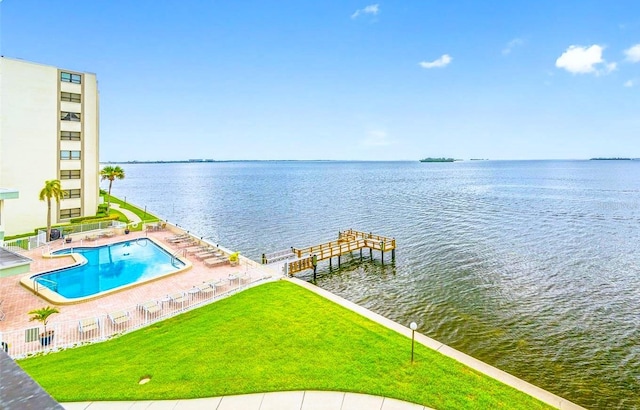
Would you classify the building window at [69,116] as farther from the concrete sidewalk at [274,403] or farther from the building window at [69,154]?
the concrete sidewalk at [274,403]

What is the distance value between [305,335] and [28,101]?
3845 cm

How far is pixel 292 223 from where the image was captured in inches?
1999

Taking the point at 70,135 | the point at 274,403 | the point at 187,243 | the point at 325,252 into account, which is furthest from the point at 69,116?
the point at 274,403

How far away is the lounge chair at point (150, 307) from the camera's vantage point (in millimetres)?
19172

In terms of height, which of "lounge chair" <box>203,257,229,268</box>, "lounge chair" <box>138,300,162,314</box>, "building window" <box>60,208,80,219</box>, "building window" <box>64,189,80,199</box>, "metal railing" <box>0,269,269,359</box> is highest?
"building window" <box>64,189,80,199</box>

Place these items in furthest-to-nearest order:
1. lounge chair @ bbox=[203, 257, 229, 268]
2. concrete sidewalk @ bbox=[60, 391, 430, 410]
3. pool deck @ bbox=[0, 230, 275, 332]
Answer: lounge chair @ bbox=[203, 257, 229, 268]
pool deck @ bbox=[0, 230, 275, 332]
concrete sidewalk @ bbox=[60, 391, 430, 410]

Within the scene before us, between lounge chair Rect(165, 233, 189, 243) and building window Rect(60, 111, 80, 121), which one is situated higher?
building window Rect(60, 111, 80, 121)

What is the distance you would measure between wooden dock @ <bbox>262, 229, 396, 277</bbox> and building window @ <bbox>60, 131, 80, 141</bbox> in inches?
1029

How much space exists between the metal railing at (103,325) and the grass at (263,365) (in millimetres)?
885

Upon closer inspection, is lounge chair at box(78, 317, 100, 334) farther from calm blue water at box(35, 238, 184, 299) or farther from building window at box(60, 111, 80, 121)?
building window at box(60, 111, 80, 121)

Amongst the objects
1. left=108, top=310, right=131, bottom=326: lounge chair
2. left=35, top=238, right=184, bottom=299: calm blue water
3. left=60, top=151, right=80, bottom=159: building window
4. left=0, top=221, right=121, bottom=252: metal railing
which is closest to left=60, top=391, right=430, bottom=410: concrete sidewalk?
left=108, top=310, right=131, bottom=326: lounge chair

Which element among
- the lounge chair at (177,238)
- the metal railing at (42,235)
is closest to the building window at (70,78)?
the metal railing at (42,235)

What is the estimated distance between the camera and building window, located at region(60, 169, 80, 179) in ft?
127

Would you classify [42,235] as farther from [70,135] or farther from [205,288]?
[205,288]
